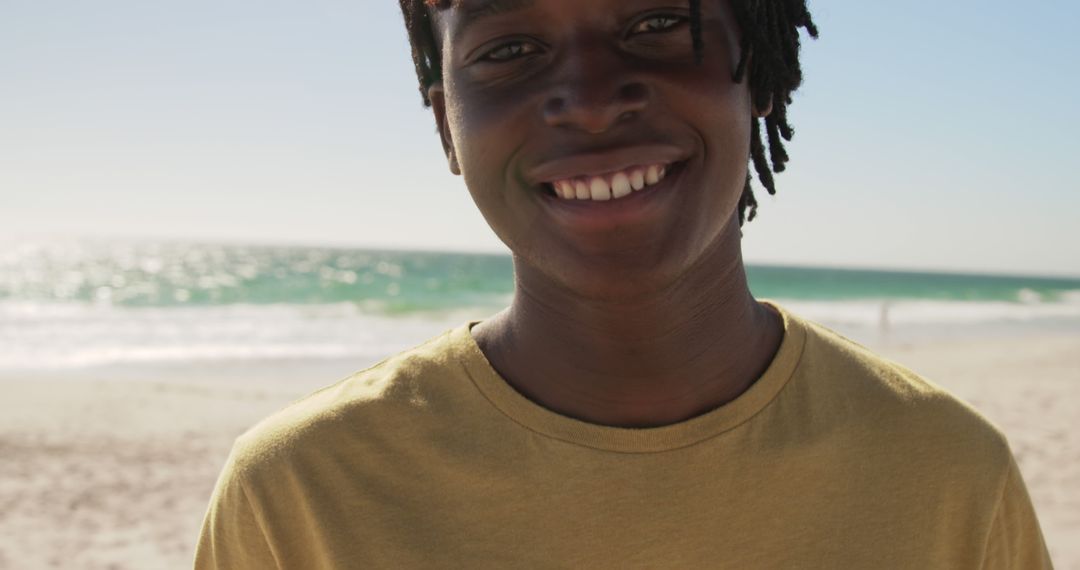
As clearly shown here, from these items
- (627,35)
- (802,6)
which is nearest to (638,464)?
(627,35)

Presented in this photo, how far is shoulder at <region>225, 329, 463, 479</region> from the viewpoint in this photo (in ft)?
4.95

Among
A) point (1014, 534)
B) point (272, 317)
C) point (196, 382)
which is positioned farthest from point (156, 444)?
point (272, 317)

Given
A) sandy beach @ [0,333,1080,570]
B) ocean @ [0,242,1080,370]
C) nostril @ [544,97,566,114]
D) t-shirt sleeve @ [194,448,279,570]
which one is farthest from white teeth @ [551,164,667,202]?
ocean @ [0,242,1080,370]

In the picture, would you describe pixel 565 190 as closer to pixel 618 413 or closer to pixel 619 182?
pixel 619 182

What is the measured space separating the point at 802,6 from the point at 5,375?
45.5ft

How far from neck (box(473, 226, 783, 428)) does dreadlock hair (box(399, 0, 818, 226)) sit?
0.33 m

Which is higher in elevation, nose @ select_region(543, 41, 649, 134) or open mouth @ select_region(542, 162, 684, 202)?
nose @ select_region(543, 41, 649, 134)

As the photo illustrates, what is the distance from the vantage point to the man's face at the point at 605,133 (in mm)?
1422

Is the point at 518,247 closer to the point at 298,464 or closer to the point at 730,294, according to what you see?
the point at 730,294

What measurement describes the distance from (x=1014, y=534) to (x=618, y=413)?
0.72 m

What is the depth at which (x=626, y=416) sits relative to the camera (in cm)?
157

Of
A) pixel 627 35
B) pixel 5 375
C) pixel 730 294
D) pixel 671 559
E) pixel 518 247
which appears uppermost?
pixel 627 35

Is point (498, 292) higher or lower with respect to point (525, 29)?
lower

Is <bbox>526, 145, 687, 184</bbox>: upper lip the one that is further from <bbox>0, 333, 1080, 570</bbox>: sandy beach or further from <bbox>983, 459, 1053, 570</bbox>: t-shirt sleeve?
<bbox>0, 333, 1080, 570</bbox>: sandy beach
